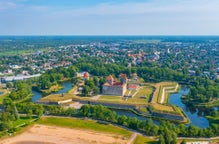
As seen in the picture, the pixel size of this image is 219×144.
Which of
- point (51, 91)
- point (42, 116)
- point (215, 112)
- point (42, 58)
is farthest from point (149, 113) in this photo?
point (42, 58)

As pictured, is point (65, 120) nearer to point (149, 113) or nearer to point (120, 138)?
point (120, 138)

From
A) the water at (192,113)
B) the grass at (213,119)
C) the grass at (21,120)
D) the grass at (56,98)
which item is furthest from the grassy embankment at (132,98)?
the grass at (21,120)

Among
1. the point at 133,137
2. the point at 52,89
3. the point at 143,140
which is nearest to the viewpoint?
the point at 143,140

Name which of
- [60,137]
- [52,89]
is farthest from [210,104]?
[52,89]

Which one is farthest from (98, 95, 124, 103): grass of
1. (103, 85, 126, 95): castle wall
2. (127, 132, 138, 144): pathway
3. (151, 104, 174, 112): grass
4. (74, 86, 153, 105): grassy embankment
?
(127, 132, 138, 144): pathway

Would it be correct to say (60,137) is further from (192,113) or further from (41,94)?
(41,94)

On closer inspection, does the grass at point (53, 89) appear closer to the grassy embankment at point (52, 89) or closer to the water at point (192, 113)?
the grassy embankment at point (52, 89)

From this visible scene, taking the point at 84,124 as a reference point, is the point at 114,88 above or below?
above
